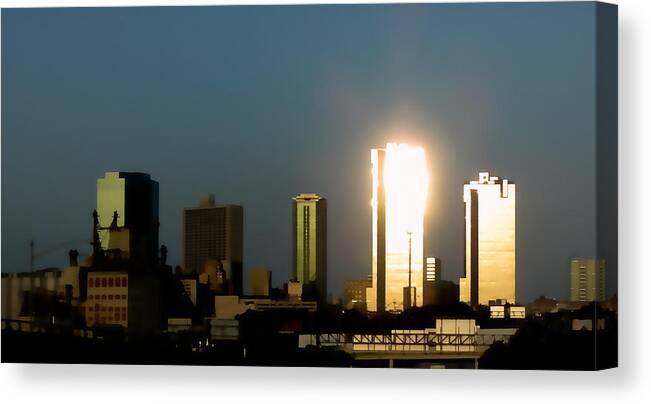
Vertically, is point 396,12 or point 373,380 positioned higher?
point 396,12

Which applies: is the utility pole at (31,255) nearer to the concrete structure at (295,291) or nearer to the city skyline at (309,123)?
the city skyline at (309,123)

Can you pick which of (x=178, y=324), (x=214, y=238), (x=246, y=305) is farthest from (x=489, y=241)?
(x=178, y=324)

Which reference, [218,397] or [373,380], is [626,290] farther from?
[218,397]

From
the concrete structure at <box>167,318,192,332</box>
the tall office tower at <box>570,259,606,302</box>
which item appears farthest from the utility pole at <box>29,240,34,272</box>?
the tall office tower at <box>570,259,606,302</box>

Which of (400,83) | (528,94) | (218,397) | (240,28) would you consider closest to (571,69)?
(528,94)

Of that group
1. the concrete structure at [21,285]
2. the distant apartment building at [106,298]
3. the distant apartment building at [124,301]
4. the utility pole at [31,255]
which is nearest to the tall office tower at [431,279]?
the distant apartment building at [124,301]

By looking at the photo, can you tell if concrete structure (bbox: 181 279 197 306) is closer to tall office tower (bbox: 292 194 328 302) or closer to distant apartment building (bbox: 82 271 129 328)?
distant apartment building (bbox: 82 271 129 328)

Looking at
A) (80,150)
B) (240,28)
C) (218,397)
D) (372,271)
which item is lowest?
(218,397)
